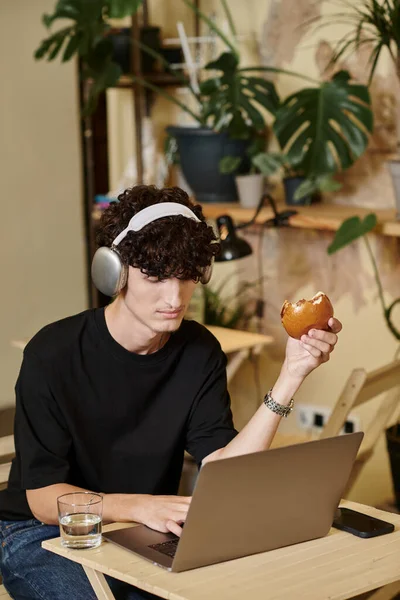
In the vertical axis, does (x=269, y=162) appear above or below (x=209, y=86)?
below

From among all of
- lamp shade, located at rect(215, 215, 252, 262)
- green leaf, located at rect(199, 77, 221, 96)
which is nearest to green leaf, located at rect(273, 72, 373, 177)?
green leaf, located at rect(199, 77, 221, 96)

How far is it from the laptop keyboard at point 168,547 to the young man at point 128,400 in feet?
0.36

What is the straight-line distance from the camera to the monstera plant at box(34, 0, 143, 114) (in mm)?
3762

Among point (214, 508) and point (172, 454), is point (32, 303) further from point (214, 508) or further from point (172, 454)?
point (214, 508)

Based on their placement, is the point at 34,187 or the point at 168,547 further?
the point at 34,187

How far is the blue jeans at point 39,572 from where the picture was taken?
70.6 inches

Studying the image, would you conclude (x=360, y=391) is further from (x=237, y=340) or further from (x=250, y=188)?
(x=250, y=188)

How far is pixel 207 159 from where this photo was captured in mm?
3953

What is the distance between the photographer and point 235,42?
4066 mm

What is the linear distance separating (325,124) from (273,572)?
219 centimetres

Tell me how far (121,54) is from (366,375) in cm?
217

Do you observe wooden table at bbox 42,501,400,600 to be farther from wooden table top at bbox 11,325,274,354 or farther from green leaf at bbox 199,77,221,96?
green leaf at bbox 199,77,221,96

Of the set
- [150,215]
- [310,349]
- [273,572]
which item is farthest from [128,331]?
[273,572]

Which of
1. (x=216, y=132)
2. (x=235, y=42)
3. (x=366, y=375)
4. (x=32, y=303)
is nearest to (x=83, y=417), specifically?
(x=366, y=375)
